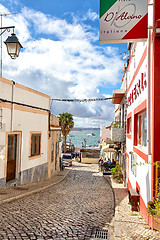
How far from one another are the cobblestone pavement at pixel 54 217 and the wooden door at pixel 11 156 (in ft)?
5.41

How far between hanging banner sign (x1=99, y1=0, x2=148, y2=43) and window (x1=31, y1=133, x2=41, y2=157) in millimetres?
8005

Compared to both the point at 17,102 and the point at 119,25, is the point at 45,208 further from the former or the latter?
the point at 119,25

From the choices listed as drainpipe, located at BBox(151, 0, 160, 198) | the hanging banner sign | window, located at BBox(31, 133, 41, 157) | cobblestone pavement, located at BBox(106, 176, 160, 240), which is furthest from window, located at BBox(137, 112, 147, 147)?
window, located at BBox(31, 133, 41, 157)

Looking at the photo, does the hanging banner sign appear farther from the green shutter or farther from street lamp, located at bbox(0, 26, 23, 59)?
street lamp, located at bbox(0, 26, 23, 59)

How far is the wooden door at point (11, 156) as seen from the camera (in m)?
10.3

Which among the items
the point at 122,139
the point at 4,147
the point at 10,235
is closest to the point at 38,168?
the point at 4,147

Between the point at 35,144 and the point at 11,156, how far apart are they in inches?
98.9

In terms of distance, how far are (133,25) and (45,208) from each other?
627cm

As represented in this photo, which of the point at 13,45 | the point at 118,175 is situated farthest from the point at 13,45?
the point at 118,175

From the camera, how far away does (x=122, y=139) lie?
14.3 m

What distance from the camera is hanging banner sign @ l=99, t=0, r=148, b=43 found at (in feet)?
18.8

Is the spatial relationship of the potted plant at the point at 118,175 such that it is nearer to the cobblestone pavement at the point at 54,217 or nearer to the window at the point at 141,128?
the cobblestone pavement at the point at 54,217

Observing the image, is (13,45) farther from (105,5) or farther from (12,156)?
(12,156)

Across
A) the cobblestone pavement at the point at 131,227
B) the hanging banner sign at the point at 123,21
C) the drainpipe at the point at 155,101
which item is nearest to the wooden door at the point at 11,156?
the cobblestone pavement at the point at 131,227
